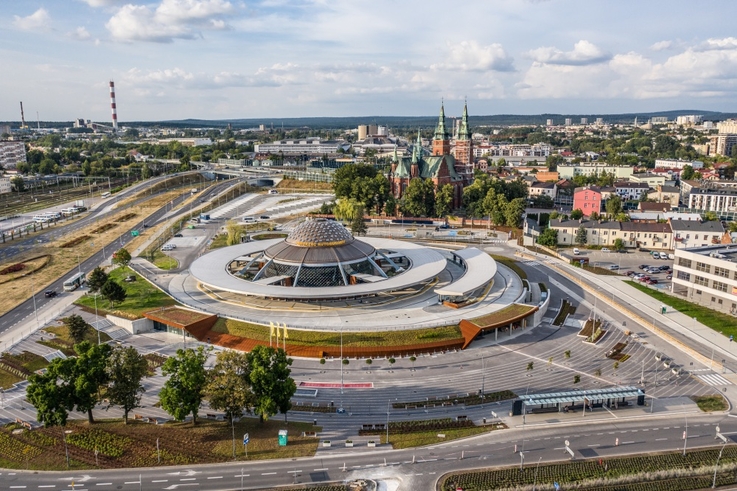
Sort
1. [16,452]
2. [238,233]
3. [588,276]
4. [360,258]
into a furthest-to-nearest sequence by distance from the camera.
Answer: [238,233] → [588,276] → [360,258] → [16,452]

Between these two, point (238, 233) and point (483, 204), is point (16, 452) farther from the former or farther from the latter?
point (483, 204)

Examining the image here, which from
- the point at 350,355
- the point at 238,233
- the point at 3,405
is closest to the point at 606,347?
the point at 350,355

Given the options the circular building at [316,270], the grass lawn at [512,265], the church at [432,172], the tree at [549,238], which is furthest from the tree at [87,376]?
the church at [432,172]

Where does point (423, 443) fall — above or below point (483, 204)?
below

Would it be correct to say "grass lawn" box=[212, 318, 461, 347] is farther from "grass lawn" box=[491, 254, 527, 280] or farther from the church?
the church

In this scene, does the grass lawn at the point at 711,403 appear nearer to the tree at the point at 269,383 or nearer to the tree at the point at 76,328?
the tree at the point at 269,383

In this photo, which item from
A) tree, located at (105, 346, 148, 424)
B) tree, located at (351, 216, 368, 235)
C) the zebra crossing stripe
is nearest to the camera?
tree, located at (105, 346, 148, 424)

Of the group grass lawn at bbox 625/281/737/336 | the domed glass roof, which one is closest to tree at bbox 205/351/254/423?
the domed glass roof
